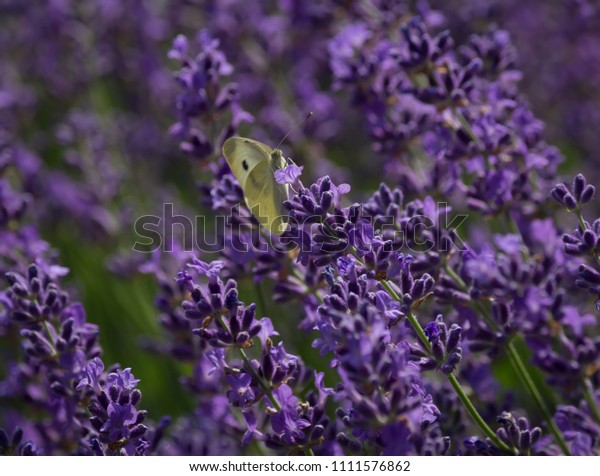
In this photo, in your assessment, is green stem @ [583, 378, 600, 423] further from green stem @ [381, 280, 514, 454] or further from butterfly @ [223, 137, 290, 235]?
butterfly @ [223, 137, 290, 235]

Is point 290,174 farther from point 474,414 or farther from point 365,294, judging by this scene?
point 474,414

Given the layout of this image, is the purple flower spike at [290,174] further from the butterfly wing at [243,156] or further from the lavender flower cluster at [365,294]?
the butterfly wing at [243,156]

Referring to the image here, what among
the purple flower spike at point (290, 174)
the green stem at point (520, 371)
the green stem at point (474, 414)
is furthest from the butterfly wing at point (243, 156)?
the green stem at point (474, 414)

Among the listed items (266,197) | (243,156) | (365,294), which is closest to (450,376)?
(365,294)

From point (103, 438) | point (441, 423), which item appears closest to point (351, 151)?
point (441, 423)

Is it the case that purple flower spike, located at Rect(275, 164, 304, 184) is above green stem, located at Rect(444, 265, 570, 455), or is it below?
above

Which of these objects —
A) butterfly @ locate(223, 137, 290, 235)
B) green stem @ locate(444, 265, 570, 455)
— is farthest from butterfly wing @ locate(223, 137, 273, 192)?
green stem @ locate(444, 265, 570, 455)

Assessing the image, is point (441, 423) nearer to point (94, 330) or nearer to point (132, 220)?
point (94, 330)
